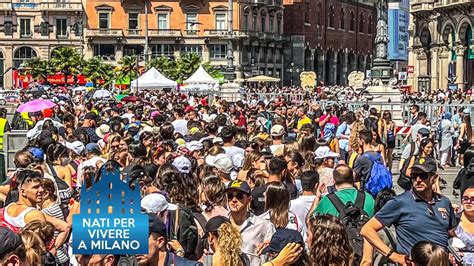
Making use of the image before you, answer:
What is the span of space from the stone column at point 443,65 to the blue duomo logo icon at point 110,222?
64219 millimetres

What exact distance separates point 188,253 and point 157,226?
1553mm

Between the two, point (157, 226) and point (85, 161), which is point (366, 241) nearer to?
point (157, 226)

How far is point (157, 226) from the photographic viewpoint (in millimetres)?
7207

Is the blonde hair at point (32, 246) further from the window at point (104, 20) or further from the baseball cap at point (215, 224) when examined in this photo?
the window at point (104, 20)

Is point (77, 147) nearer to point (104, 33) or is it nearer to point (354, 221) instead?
point (354, 221)

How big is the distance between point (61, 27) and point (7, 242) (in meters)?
82.2

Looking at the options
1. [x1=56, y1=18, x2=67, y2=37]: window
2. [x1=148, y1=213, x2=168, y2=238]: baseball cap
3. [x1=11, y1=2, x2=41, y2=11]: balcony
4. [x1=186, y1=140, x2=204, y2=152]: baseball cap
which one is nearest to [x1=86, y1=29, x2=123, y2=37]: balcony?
[x1=56, y1=18, x2=67, y2=37]: window

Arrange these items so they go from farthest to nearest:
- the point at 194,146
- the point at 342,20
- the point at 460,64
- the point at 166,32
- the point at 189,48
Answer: the point at 342,20, the point at 189,48, the point at 166,32, the point at 460,64, the point at 194,146

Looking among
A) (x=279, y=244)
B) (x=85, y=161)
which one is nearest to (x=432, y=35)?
(x=85, y=161)

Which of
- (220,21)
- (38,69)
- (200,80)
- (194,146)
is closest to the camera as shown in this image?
(194,146)

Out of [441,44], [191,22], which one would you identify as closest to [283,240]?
[441,44]

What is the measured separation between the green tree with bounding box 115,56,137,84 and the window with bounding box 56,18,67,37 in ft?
31.7

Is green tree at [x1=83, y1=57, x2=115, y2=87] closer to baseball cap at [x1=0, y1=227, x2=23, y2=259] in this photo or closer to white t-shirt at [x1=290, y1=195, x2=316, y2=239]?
white t-shirt at [x1=290, y1=195, x2=316, y2=239]

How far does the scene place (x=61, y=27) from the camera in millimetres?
87312
